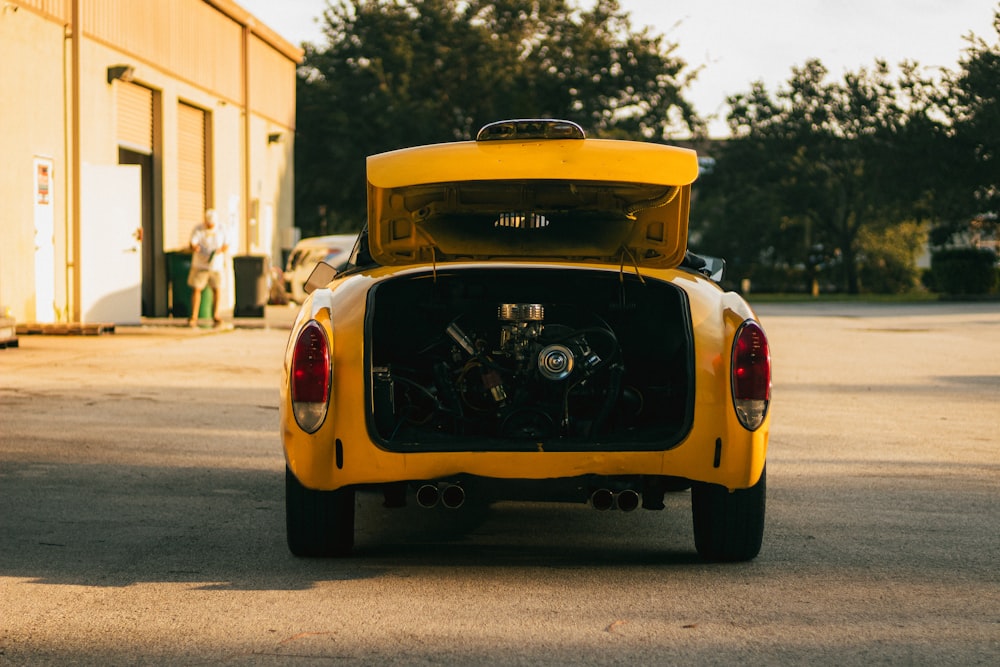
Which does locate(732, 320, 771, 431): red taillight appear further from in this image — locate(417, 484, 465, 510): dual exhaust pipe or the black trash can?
the black trash can

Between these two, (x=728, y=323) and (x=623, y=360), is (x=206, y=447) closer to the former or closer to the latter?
(x=623, y=360)

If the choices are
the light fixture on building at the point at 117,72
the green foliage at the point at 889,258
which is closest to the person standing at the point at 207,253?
the light fixture on building at the point at 117,72

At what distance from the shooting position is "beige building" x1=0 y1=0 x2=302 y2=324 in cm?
2102

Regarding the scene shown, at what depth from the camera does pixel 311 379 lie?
18.5 feet

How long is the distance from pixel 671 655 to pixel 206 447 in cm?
566

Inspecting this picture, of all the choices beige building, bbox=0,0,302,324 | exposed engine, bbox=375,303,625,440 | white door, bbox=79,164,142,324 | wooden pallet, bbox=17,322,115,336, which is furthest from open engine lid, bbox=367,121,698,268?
white door, bbox=79,164,142,324

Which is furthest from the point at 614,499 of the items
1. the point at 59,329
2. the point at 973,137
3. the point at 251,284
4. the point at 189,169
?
the point at 973,137

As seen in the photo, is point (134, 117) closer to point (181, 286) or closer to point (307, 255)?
point (181, 286)

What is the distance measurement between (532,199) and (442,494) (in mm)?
1622

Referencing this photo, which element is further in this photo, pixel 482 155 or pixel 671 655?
pixel 482 155

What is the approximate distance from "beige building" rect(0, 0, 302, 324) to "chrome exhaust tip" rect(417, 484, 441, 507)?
49.3ft

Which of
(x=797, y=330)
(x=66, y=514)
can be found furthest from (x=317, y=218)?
(x=66, y=514)

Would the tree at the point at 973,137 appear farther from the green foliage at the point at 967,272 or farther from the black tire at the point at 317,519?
the black tire at the point at 317,519

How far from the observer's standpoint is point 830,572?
18.8 ft
